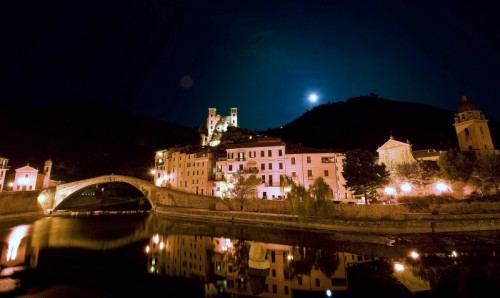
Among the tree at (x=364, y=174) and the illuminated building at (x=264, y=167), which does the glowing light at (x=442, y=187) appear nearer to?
the tree at (x=364, y=174)

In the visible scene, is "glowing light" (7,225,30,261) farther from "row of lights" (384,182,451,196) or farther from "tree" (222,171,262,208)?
"row of lights" (384,182,451,196)

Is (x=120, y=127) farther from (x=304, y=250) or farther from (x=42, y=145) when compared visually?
(x=304, y=250)

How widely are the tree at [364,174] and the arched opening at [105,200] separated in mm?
45485

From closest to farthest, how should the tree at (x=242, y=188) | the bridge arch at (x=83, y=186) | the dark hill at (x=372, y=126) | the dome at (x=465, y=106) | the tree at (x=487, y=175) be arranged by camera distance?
1. the tree at (x=487, y=175)
2. the tree at (x=242, y=188)
3. the dome at (x=465, y=106)
4. the bridge arch at (x=83, y=186)
5. the dark hill at (x=372, y=126)

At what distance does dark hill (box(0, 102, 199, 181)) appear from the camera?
86.6 metres

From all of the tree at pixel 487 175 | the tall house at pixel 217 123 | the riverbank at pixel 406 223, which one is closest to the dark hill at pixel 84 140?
the tall house at pixel 217 123

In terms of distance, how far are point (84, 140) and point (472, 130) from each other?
5546 inches

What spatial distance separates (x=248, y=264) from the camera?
18.2 metres

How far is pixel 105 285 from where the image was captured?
1427 centimetres

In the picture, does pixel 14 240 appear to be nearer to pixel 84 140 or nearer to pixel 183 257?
pixel 183 257

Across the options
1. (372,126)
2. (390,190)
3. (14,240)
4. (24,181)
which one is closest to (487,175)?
(390,190)

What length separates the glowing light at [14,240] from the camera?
65.0 feet

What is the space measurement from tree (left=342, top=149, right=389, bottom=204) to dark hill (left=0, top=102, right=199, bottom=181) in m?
76.6

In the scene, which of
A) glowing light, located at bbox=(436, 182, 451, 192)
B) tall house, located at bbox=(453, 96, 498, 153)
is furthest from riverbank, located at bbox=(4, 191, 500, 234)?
tall house, located at bbox=(453, 96, 498, 153)
